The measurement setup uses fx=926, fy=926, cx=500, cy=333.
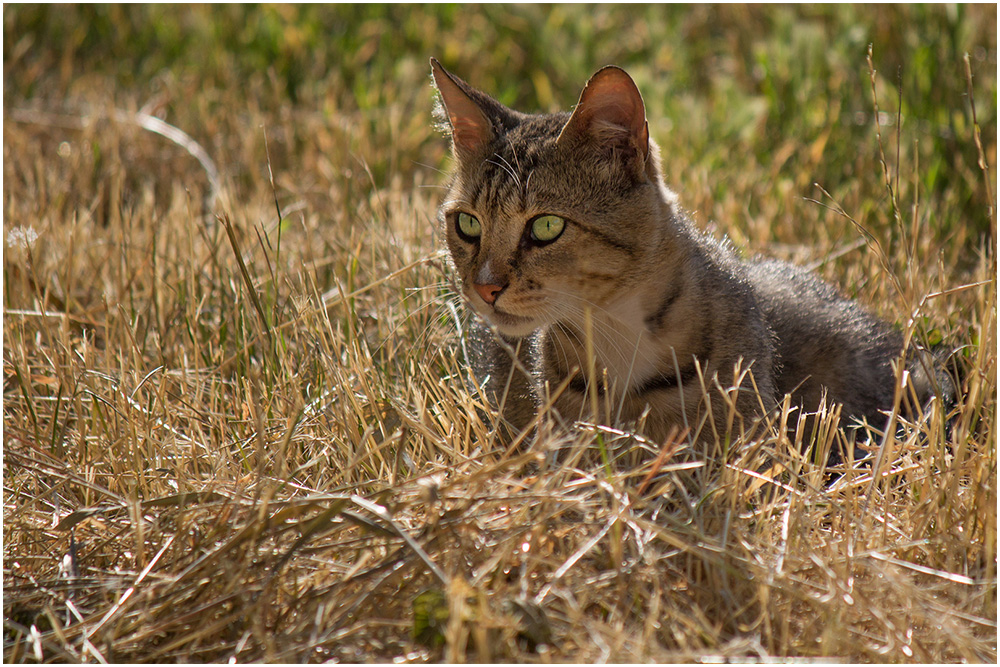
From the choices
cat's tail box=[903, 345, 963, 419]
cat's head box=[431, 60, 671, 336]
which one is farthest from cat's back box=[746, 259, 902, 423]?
cat's head box=[431, 60, 671, 336]

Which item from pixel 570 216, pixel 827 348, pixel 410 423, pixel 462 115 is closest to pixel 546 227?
pixel 570 216

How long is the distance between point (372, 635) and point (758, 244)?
2.52 m

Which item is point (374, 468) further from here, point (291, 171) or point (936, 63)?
point (936, 63)

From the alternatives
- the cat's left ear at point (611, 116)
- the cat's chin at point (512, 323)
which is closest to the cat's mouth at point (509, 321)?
the cat's chin at point (512, 323)

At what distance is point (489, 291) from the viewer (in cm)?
227

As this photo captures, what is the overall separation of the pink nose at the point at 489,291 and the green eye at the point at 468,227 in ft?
0.62

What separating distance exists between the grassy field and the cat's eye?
0.26m

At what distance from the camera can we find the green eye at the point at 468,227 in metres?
2.42

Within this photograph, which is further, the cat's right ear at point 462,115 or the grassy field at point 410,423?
the cat's right ear at point 462,115

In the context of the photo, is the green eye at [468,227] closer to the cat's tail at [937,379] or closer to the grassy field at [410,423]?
the grassy field at [410,423]

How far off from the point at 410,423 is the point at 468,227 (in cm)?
57

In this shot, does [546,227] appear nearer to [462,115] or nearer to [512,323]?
[512,323]

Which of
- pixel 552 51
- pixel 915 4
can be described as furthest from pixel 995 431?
pixel 552 51

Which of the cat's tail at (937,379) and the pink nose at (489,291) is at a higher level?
the pink nose at (489,291)
